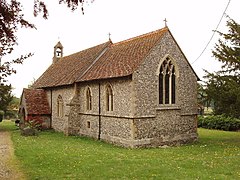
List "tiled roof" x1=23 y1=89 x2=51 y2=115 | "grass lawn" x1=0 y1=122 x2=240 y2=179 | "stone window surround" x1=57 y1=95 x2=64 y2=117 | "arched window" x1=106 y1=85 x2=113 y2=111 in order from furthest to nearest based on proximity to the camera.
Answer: "tiled roof" x1=23 y1=89 x2=51 y2=115, "stone window surround" x1=57 y1=95 x2=64 y2=117, "arched window" x1=106 y1=85 x2=113 y2=111, "grass lawn" x1=0 y1=122 x2=240 y2=179

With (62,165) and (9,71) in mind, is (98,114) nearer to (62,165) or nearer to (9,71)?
(62,165)

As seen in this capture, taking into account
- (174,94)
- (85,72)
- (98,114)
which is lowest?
(98,114)

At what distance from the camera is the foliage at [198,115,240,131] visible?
113 feet

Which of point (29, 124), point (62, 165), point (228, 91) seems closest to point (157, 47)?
point (228, 91)

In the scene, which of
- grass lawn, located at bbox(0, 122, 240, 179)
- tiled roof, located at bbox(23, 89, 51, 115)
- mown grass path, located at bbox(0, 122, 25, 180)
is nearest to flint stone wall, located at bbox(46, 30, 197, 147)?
grass lawn, located at bbox(0, 122, 240, 179)

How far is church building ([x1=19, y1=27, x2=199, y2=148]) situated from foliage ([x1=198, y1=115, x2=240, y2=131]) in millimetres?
14663

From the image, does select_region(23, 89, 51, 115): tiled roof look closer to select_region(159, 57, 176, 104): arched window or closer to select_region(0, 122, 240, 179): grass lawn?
select_region(0, 122, 240, 179): grass lawn

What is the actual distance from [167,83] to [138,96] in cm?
275

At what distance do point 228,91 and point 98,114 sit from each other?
29.9 ft

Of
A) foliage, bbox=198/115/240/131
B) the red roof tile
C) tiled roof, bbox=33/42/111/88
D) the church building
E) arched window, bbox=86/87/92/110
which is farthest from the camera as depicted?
foliage, bbox=198/115/240/131

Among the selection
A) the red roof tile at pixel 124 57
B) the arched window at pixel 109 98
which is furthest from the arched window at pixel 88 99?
the arched window at pixel 109 98

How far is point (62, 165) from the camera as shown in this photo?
504 inches

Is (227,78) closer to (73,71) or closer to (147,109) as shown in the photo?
(147,109)

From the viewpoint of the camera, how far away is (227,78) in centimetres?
2008
